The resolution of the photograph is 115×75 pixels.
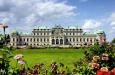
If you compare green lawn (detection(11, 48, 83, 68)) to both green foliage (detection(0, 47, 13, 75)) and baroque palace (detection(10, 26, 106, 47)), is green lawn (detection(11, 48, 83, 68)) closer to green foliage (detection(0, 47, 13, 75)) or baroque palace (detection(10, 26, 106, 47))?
green foliage (detection(0, 47, 13, 75))

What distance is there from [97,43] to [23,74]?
34.4 ft

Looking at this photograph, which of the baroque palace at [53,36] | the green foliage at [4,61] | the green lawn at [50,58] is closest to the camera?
the green foliage at [4,61]

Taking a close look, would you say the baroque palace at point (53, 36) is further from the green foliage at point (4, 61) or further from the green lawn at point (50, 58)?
the green foliage at point (4, 61)

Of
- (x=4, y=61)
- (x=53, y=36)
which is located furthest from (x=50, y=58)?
(x=53, y=36)

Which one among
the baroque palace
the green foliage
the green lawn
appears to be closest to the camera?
the green foliage

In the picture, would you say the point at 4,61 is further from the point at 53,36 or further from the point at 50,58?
the point at 53,36

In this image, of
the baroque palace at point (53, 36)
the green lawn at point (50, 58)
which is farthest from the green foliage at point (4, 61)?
the baroque palace at point (53, 36)

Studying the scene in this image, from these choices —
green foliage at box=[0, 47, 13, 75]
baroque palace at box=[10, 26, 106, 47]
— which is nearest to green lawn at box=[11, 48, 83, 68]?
green foliage at box=[0, 47, 13, 75]

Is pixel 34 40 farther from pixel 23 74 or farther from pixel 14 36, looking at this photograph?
pixel 23 74

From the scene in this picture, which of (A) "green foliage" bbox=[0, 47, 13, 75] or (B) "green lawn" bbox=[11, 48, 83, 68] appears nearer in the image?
(A) "green foliage" bbox=[0, 47, 13, 75]

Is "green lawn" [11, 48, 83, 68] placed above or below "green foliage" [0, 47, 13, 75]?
below

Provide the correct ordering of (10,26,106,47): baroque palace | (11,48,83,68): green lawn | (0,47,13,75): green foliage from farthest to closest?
(10,26,106,47): baroque palace < (11,48,83,68): green lawn < (0,47,13,75): green foliage

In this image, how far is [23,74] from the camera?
6.81 meters

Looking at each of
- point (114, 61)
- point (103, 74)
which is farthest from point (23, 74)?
point (114, 61)
